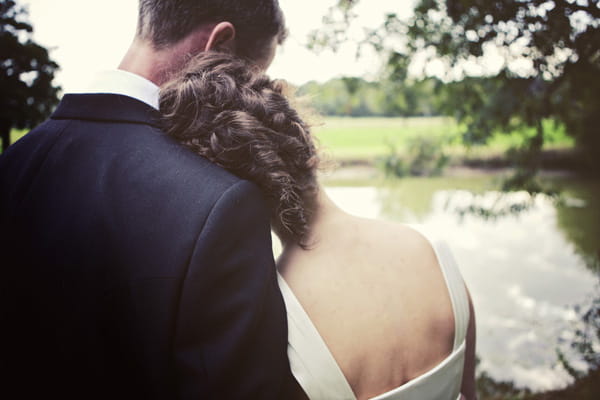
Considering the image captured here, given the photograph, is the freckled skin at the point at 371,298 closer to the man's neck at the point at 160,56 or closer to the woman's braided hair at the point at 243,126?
the woman's braided hair at the point at 243,126

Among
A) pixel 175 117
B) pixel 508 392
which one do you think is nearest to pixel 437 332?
pixel 175 117

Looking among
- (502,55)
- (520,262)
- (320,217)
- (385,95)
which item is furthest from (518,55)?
(520,262)

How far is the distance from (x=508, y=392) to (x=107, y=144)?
5231 millimetres

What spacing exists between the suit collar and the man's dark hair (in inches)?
9.9

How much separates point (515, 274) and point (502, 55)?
9.59 metres

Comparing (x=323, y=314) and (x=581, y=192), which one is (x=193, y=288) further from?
(x=581, y=192)

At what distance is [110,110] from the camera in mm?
1180

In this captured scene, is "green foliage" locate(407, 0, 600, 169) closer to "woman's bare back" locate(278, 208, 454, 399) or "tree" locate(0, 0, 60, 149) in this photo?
"woman's bare back" locate(278, 208, 454, 399)

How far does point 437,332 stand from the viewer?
54.4 inches

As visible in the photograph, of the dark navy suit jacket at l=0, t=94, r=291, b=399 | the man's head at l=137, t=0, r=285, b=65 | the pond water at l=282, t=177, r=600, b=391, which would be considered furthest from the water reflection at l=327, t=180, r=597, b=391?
the man's head at l=137, t=0, r=285, b=65

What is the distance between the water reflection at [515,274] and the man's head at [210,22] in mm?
986

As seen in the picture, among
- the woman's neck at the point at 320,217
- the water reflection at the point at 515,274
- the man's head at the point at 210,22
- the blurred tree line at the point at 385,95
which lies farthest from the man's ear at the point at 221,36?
the blurred tree line at the point at 385,95

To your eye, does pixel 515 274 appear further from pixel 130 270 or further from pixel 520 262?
pixel 130 270

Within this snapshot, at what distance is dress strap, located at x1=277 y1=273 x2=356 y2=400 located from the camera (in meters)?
1.24
